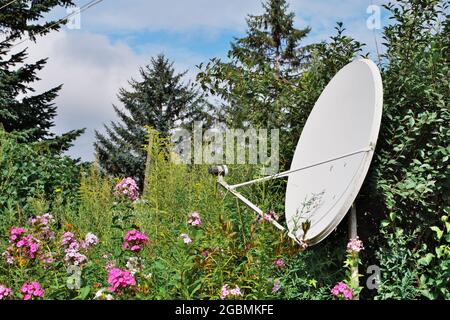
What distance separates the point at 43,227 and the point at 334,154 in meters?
1.94

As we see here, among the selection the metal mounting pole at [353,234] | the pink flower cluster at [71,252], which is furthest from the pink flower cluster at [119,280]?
the metal mounting pole at [353,234]

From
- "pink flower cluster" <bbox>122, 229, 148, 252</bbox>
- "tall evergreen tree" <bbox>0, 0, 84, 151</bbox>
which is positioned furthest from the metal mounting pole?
"tall evergreen tree" <bbox>0, 0, 84, 151</bbox>

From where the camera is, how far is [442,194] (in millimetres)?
3445

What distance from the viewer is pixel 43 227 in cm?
338

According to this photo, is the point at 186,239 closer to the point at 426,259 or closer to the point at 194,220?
the point at 194,220

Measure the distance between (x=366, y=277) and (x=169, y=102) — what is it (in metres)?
16.1

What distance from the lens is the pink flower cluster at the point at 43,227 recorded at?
10.8ft

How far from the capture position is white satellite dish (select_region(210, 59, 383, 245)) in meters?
3.11

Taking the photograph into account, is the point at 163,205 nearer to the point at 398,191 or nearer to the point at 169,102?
the point at 398,191

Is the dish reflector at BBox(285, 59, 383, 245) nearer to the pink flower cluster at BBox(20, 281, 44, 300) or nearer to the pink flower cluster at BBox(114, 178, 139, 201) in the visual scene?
the pink flower cluster at BBox(114, 178, 139, 201)

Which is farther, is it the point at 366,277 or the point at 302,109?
the point at 302,109

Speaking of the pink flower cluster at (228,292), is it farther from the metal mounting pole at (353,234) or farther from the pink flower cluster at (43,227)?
the pink flower cluster at (43,227)
